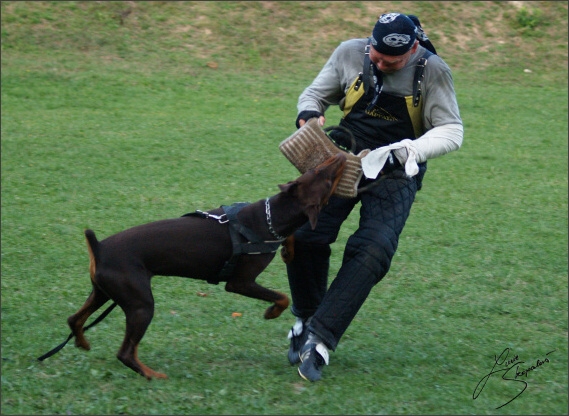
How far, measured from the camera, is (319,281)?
507 centimetres

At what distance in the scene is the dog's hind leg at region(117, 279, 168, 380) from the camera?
4262mm

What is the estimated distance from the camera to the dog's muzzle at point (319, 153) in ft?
14.9

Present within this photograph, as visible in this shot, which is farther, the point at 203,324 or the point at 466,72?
the point at 466,72

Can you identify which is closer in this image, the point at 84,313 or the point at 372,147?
the point at 84,313

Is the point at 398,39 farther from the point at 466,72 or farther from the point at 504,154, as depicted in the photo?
the point at 466,72

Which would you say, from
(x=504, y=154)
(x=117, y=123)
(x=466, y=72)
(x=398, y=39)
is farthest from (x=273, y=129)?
(x=398, y=39)

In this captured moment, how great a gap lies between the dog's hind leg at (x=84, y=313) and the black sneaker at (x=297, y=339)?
1111 millimetres

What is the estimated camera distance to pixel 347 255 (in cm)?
462

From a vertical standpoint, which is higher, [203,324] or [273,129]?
[203,324]

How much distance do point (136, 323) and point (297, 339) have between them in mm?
1049

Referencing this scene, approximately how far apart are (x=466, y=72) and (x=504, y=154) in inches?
170

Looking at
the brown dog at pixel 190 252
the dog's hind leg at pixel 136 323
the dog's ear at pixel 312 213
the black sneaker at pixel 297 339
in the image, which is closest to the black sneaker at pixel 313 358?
the black sneaker at pixel 297 339

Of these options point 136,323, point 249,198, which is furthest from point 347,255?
point 249,198

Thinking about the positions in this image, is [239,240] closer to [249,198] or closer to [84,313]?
[84,313]
